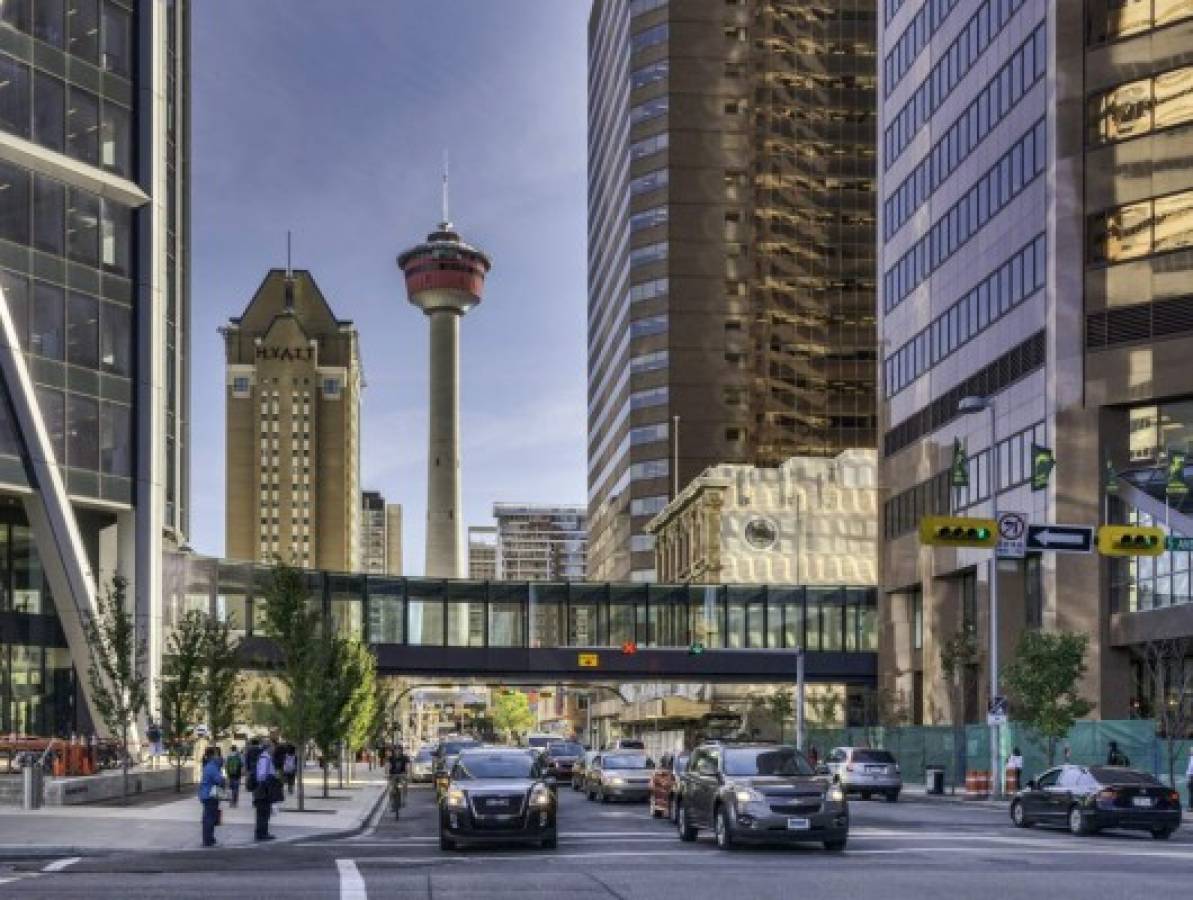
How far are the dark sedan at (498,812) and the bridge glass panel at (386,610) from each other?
61297 millimetres

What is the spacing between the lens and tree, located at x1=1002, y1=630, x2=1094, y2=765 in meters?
53.6

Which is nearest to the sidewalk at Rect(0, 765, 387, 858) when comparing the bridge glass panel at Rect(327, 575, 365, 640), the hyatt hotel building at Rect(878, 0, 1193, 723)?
the hyatt hotel building at Rect(878, 0, 1193, 723)

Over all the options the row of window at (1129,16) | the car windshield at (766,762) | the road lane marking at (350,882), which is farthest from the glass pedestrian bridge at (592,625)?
the road lane marking at (350,882)

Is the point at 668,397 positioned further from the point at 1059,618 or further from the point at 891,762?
the point at 891,762

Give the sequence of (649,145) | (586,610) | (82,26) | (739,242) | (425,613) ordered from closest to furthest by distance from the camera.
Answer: (82,26)
(425,613)
(586,610)
(739,242)
(649,145)

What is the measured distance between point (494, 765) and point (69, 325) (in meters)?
30.8

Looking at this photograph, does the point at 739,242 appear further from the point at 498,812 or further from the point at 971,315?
the point at 498,812

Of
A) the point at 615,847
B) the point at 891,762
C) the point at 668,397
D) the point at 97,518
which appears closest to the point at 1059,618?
the point at 891,762

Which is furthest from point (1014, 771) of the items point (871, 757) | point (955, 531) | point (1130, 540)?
point (955, 531)

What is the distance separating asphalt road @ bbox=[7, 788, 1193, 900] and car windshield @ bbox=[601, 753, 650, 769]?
15987 millimetres

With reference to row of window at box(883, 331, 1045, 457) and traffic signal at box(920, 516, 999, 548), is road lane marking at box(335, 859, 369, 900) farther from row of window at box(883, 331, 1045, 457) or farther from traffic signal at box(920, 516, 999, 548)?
row of window at box(883, 331, 1045, 457)

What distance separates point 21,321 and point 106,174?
5.93 meters

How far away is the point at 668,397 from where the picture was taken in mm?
148000

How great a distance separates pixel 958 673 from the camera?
247 ft
